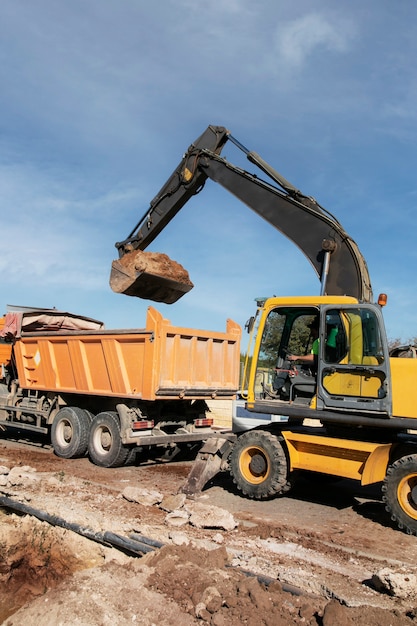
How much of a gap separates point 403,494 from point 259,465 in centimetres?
192

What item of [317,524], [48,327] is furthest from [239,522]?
[48,327]

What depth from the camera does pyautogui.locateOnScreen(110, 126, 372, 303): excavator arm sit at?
741cm

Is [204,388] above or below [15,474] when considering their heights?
above

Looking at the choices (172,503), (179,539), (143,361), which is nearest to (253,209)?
(143,361)

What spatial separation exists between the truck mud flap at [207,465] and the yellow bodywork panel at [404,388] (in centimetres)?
258

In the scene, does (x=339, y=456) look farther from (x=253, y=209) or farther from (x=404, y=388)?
(x=253, y=209)

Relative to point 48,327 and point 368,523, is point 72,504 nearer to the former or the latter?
point 368,523

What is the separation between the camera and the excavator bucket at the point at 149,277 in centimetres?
1015

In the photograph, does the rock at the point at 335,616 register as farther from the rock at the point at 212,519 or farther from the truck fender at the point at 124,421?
the truck fender at the point at 124,421

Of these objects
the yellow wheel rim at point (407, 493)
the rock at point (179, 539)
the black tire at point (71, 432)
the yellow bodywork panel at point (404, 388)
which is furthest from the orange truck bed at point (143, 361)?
the yellow wheel rim at point (407, 493)

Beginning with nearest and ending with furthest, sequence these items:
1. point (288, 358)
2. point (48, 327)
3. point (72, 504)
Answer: point (72, 504)
point (288, 358)
point (48, 327)

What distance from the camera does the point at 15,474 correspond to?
7809 millimetres

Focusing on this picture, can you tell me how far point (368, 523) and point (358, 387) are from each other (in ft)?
5.45

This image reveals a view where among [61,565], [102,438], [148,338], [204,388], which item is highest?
[148,338]
